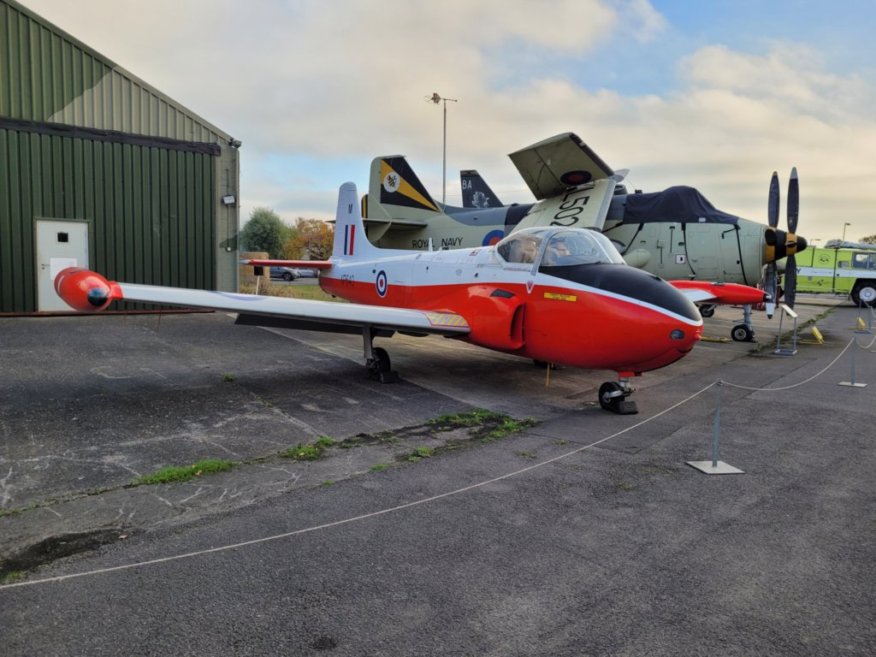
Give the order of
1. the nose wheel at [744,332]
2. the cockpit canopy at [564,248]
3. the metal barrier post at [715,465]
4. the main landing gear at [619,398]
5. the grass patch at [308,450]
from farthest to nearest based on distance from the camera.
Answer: the nose wheel at [744,332] < the cockpit canopy at [564,248] < the main landing gear at [619,398] < the grass patch at [308,450] < the metal barrier post at [715,465]

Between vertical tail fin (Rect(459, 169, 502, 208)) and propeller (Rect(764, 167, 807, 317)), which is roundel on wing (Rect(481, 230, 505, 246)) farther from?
vertical tail fin (Rect(459, 169, 502, 208))

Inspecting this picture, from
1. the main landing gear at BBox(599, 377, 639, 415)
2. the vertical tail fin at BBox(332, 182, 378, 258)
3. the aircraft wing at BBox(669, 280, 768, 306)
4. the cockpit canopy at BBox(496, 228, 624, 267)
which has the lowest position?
the main landing gear at BBox(599, 377, 639, 415)

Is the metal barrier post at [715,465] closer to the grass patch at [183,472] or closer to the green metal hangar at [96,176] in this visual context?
the grass patch at [183,472]

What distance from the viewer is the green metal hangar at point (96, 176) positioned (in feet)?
45.1

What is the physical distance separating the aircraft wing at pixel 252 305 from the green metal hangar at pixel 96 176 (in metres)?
9.05

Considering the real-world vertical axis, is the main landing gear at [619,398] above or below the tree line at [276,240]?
below

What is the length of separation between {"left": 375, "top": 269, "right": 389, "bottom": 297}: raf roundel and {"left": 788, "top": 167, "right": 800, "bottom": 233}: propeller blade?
32.7 feet

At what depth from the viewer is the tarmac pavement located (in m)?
2.62

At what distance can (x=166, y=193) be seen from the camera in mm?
15680

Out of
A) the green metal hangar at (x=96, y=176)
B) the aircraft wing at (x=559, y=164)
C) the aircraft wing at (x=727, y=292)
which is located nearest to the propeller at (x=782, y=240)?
the aircraft wing at (x=727, y=292)

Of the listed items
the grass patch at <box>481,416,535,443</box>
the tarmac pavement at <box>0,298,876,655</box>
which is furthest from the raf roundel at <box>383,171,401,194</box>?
the grass patch at <box>481,416,535,443</box>

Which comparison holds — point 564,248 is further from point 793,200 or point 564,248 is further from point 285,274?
point 285,274

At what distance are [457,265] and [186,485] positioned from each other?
18.4ft

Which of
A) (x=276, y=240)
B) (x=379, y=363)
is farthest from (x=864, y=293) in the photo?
(x=276, y=240)
